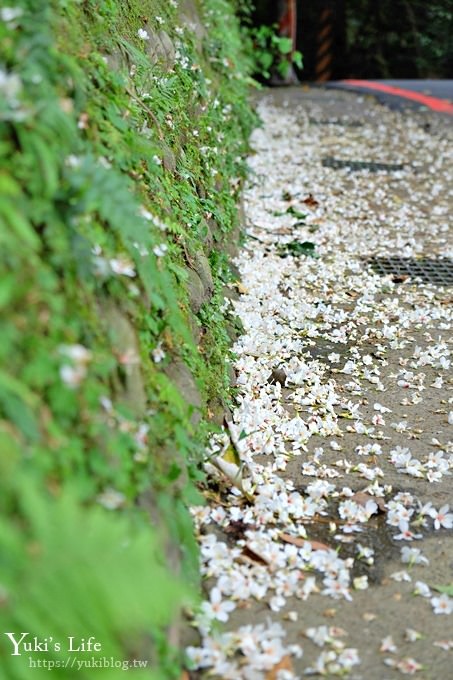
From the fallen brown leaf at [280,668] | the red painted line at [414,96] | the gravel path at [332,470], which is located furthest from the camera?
the red painted line at [414,96]

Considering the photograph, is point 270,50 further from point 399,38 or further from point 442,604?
point 442,604

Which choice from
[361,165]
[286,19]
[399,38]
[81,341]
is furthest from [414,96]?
[81,341]

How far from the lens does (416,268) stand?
536 centimetres

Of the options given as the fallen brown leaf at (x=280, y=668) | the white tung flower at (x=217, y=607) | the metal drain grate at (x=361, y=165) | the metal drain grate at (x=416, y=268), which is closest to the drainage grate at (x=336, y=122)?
the metal drain grate at (x=361, y=165)

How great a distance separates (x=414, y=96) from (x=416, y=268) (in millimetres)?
9456

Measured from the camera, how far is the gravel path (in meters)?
2.04

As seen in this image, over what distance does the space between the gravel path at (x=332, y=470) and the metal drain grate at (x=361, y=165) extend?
2.20m

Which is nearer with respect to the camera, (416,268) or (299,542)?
(299,542)

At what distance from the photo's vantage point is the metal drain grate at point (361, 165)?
8.27m

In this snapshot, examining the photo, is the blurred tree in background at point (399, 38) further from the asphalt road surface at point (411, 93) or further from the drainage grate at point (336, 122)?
the drainage grate at point (336, 122)

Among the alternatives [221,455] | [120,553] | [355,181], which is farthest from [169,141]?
[355,181]

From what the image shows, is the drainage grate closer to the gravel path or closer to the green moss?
the gravel path

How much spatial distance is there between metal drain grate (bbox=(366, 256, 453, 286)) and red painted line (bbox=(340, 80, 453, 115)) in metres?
7.36

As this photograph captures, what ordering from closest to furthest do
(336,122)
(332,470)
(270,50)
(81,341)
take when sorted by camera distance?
1. (81,341)
2. (332,470)
3. (336,122)
4. (270,50)
